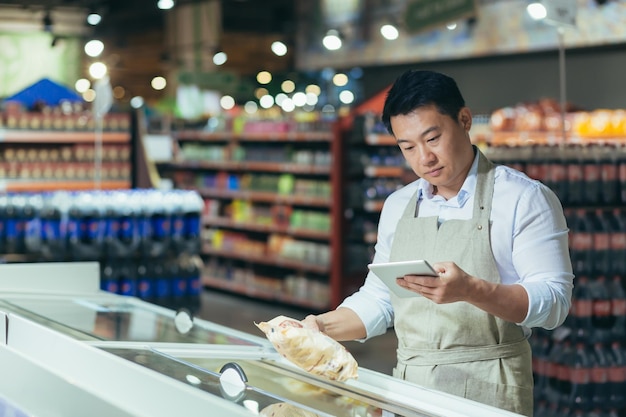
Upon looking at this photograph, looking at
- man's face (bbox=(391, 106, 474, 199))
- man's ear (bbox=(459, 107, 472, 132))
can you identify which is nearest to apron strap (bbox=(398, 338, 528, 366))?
man's face (bbox=(391, 106, 474, 199))

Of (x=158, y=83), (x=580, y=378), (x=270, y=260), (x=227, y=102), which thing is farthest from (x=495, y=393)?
(x=227, y=102)

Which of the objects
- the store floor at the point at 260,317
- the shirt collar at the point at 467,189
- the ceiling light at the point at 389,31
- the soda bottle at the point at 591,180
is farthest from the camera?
the ceiling light at the point at 389,31

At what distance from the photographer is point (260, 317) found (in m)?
10.0

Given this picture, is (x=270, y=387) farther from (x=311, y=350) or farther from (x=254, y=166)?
Answer: (x=254, y=166)

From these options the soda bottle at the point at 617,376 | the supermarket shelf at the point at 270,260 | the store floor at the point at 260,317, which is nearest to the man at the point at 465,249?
the soda bottle at the point at 617,376

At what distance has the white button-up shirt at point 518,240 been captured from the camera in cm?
241

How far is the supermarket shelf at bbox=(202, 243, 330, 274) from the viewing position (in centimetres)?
1011

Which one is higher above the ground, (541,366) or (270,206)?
(270,206)

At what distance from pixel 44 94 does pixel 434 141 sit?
9812 mm

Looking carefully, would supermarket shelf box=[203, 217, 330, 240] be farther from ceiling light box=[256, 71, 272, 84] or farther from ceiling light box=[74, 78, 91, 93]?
ceiling light box=[256, 71, 272, 84]

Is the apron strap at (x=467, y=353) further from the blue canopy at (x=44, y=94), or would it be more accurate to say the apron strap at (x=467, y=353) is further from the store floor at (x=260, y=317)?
the blue canopy at (x=44, y=94)

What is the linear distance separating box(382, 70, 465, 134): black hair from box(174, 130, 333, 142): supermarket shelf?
7.05 meters

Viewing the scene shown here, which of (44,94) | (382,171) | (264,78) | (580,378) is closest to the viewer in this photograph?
(580,378)

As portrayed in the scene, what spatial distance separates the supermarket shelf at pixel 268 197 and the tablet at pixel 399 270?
753cm
